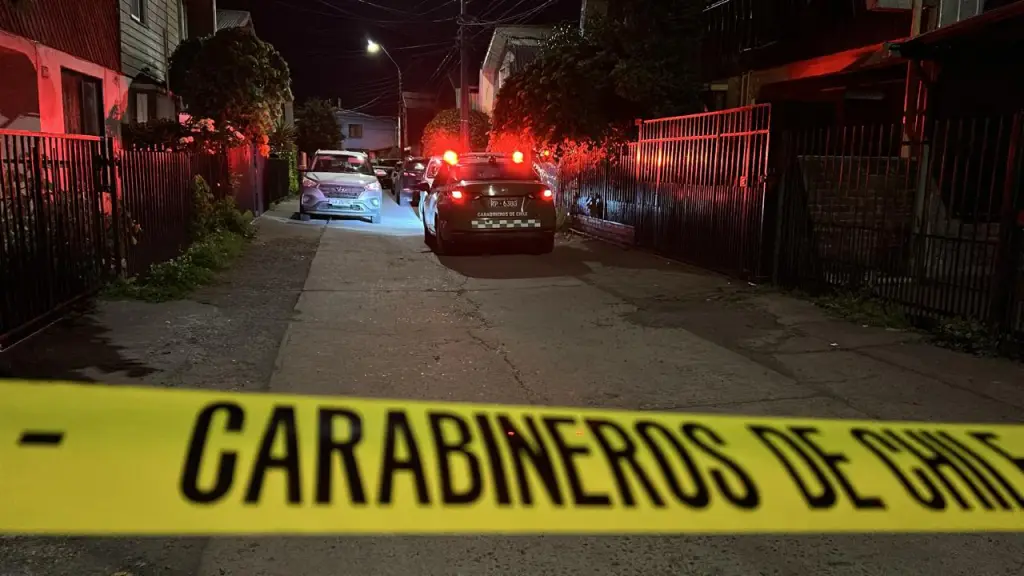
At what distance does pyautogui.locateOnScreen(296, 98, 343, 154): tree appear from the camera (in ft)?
193

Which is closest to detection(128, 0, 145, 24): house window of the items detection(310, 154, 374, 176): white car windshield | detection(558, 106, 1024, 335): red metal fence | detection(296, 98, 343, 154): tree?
detection(310, 154, 374, 176): white car windshield

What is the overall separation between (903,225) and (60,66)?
39.2ft

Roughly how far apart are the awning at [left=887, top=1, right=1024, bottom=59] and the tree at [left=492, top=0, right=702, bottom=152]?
4479 mm

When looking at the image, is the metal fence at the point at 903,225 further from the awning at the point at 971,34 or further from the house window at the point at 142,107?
the house window at the point at 142,107

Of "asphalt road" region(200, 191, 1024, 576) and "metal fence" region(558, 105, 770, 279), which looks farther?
"metal fence" region(558, 105, 770, 279)

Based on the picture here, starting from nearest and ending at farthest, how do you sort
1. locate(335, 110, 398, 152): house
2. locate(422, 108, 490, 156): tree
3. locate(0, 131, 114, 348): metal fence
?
locate(0, 131, 114, 348): metal fence, locate(422, 108, 490, 156): tree, locate(335, 110, 398, 152): house

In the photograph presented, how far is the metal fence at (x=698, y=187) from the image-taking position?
956 centimetres

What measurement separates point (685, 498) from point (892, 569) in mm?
916

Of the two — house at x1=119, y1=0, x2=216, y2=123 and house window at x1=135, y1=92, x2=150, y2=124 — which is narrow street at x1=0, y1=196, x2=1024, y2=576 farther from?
house window at x1=135, y1=92, x2=150, y2=124

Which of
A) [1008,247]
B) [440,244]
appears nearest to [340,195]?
[440,244]

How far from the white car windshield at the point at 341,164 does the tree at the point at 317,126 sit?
40.1 m

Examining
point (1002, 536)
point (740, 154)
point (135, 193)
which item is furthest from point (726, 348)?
point (135, 193)

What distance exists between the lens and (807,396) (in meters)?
5.31

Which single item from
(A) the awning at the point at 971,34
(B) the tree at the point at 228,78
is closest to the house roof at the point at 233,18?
(B) the tree at the point at 228,78
